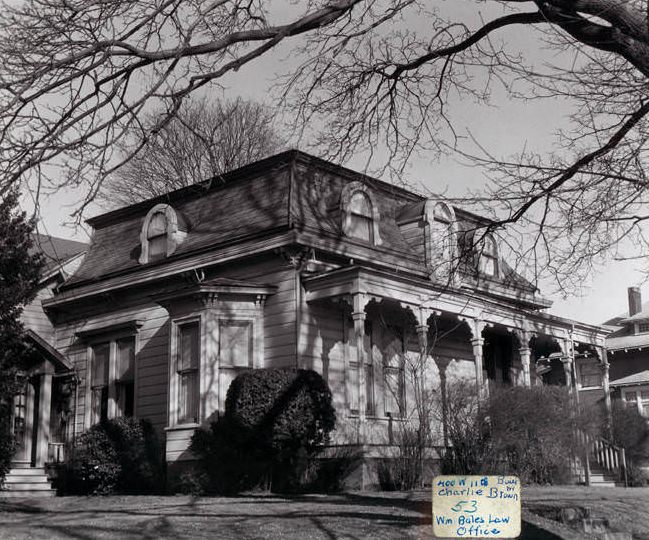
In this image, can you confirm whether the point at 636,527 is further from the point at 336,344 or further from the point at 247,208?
the point at 247,208

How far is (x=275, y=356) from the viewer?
60.7ft

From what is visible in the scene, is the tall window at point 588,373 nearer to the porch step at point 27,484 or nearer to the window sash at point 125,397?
the window sash at point 125,397

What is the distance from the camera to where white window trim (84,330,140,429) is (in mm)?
21484

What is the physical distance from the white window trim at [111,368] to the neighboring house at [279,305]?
0.03 metres

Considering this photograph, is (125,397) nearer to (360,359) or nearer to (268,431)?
(268,431)

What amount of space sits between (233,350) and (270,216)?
10.3 feet

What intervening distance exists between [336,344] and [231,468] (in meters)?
3.82

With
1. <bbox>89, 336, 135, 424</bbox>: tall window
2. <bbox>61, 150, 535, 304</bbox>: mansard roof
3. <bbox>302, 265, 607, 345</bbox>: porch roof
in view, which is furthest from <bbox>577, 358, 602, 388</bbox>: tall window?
<bbox>89, 336, 135, 424</bbox>: tall window

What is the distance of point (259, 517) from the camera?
425 inches

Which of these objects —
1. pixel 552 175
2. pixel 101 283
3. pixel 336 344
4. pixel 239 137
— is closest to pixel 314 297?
pixel 336 344

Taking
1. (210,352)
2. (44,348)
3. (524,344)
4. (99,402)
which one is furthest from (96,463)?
(524,344)

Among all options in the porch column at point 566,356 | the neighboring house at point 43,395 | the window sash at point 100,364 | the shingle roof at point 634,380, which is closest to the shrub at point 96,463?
the neighboring house at point 43,395

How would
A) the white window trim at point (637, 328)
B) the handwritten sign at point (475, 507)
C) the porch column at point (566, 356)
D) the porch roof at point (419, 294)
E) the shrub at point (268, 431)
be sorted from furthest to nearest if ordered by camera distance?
the white window trim at point (637, 328) → the porch column at point (566, 356) → the porch roof at point (419, 294) → the shrub at point (268, 431) → the handwritten sign at point (475, 507)

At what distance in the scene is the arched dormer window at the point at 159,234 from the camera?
21.3 meters
